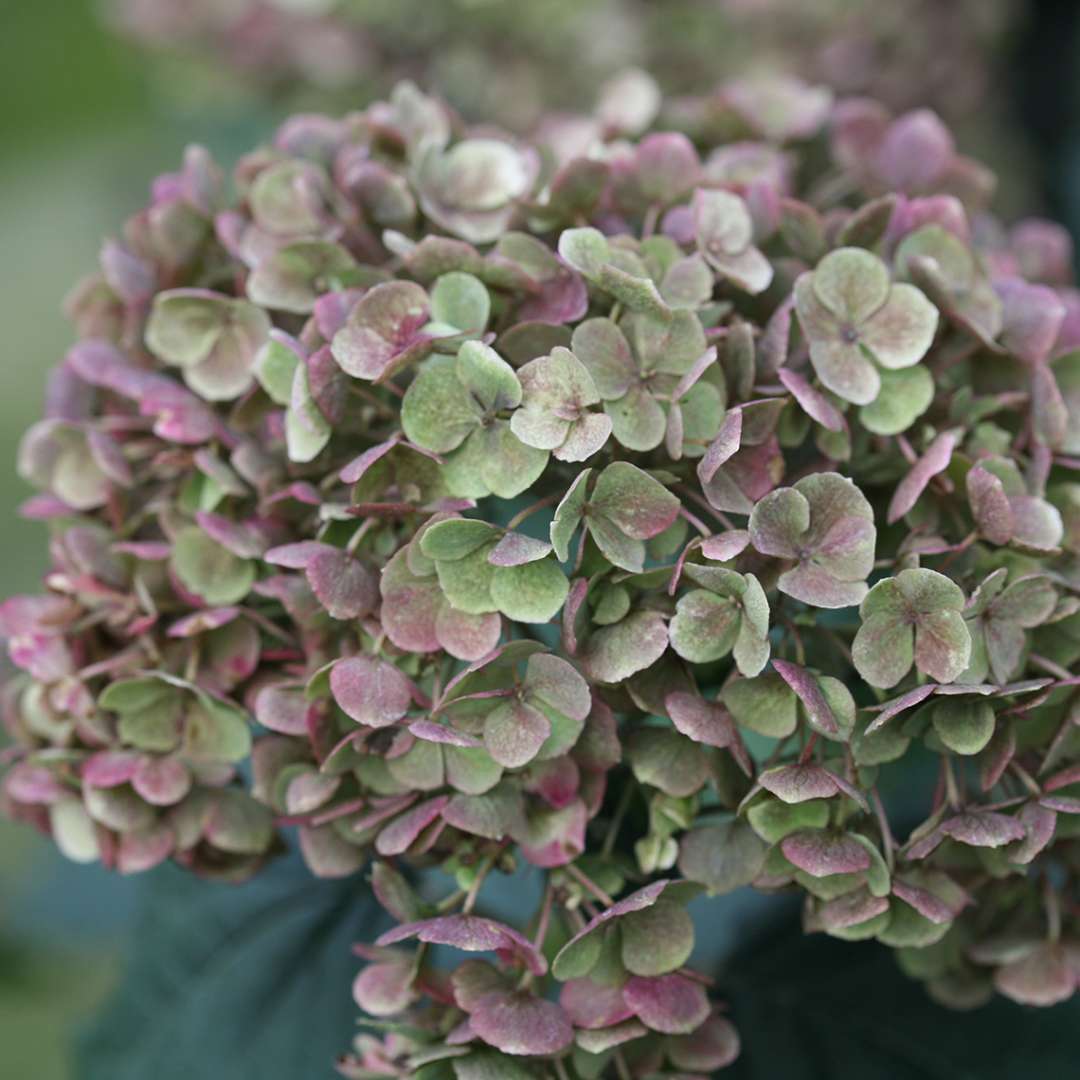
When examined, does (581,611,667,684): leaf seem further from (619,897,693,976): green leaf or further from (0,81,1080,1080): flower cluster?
(619,897,693,976): green leaf

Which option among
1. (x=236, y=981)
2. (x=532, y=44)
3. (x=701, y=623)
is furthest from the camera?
(x=532, y=44)

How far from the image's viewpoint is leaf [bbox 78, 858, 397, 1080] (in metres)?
0.86

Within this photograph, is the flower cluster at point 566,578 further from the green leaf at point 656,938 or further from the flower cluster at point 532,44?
the flower cluster at point 532,44

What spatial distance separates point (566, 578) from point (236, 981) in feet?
1.53

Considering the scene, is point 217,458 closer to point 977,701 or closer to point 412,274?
point 412,274

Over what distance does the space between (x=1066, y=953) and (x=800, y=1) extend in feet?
5.20

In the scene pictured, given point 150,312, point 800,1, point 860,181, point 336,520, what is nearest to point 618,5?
point 800,1

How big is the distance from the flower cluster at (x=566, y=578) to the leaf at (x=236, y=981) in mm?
150

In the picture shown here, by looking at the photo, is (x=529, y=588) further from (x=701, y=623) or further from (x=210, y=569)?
(x=210, y=569)

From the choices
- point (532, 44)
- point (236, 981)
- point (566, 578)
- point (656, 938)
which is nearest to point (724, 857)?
point (656, 938)

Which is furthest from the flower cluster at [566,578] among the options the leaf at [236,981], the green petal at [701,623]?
the leaf at [236,981]

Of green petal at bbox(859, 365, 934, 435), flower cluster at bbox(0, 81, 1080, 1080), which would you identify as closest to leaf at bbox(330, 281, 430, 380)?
flower cluster at bbox(0, 81, 1080, 1080)

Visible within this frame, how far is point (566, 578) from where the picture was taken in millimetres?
605

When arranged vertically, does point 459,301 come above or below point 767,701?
above
